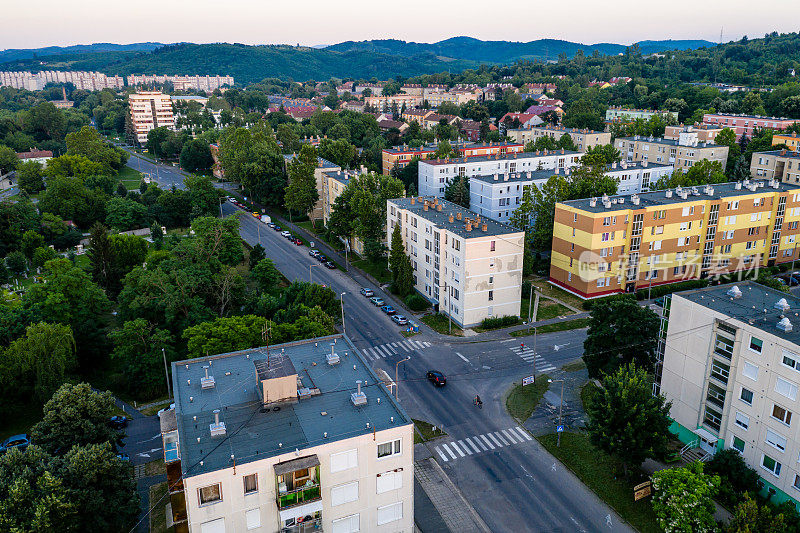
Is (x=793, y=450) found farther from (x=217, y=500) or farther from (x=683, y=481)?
(x=217, y=500)

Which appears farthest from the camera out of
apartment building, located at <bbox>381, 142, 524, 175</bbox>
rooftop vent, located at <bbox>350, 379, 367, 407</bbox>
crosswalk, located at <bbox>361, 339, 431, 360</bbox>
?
apartment building, located at <bbox>381, 142, 524, 175</bbox>

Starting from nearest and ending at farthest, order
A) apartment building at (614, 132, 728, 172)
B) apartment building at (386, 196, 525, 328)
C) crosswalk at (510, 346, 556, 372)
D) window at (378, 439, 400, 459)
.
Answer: window at (378, 439, 400, 459) → crosswalk at (510, 346, 556, 372) → apartment building at (386, 196, 525, 328) → apartment building at (614, 132, 728, 172)

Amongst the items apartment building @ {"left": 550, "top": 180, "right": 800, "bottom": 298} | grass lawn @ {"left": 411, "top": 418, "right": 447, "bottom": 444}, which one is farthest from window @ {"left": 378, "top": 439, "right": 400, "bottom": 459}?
apartment building @ {"left": 550, "top": 180, "right": 800, "bottom": 298}

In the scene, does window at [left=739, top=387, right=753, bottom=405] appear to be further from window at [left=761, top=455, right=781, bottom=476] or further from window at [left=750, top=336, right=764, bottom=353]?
window at [left=761, top=455, right=781, bottom=476]

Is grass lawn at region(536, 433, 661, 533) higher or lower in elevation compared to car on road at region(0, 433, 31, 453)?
higher

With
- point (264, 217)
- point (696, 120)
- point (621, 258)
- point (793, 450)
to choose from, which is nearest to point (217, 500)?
point (793, 450)

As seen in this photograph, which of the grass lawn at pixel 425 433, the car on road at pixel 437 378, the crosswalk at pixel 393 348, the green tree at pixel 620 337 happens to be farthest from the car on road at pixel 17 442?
the green tree at pixel 620 337

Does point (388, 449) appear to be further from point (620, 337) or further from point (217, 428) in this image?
point (620, 337)
